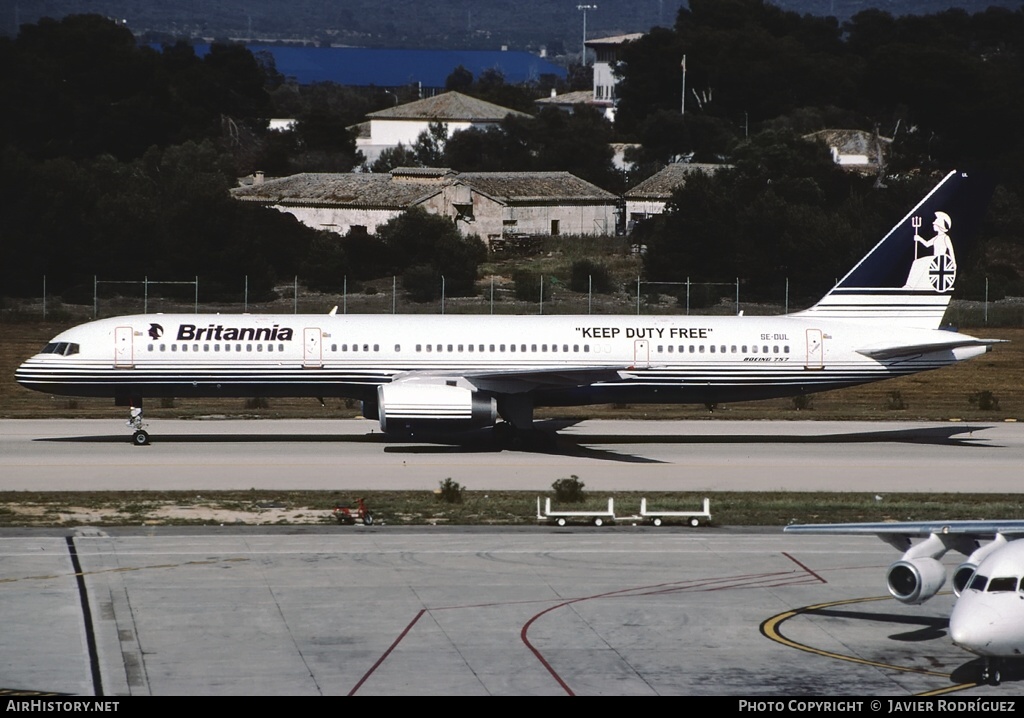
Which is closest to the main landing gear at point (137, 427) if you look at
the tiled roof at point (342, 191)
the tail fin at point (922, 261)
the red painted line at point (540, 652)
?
the red painted line at point (540, 652)

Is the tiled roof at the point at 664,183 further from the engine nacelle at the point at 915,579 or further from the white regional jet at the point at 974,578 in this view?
the engine nacelle at the point at 915,579

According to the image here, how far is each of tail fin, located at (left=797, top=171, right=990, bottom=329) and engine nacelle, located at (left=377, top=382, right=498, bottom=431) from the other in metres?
13.0

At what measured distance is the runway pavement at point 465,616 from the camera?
2261 cm

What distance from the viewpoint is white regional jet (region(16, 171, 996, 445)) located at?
151 feet

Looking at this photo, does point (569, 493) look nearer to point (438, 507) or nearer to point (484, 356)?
point (438, 507)

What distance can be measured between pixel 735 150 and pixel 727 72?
36.7m

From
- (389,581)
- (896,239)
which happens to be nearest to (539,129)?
(896,239)

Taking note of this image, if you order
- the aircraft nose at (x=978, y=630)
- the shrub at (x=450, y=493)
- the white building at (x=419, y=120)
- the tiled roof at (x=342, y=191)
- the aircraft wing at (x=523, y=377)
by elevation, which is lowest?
the shrub at (x=450, y=493)

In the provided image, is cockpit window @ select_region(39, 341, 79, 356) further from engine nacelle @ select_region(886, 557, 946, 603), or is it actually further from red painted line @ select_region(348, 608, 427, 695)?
engine nacelle @ select_region(886, 557, 946, 603)

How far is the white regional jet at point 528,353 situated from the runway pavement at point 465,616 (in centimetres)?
1248

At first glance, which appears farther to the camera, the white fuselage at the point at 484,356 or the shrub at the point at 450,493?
the white fuselage at the point at 484,356

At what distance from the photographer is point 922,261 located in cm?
4938

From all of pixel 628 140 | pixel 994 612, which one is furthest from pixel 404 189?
pixel 994 612

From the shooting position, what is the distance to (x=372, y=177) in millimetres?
109375
